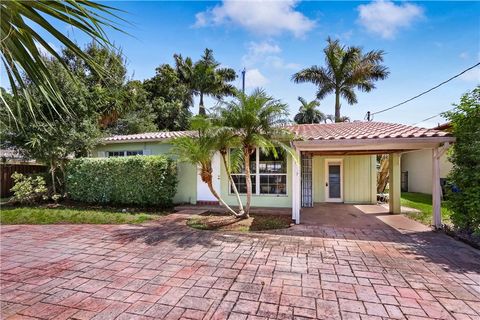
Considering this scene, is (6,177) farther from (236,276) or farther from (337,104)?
(337,104)

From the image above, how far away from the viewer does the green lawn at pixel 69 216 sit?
8891 millimetres

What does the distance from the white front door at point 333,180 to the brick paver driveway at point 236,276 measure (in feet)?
22.1

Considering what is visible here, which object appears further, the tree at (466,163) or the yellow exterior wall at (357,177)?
the yellow exterior wall at (357,177)

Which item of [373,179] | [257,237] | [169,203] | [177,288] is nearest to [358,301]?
[177,288]

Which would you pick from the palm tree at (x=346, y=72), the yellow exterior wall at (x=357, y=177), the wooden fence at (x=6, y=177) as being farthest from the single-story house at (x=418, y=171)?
the wooden fence at (x=6, y=177)

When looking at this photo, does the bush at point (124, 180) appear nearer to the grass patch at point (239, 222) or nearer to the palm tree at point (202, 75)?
the grass patch at point (239, 222)

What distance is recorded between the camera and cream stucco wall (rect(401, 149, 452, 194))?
1735cm

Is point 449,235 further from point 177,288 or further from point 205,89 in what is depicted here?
point 205,89

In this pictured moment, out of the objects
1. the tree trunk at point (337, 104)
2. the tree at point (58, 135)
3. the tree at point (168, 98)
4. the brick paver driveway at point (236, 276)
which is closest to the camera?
the brick paver driveway at point (236, 276)

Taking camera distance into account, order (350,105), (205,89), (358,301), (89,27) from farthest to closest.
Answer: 1. (205,89)
2. (350,105)
3. (358,301)
4. (89,27)

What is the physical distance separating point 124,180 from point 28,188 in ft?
13.8

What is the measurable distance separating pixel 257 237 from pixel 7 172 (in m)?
15.8

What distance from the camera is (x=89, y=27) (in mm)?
1605

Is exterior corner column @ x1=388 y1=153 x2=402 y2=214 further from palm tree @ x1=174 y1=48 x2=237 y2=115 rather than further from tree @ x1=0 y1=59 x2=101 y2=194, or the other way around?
palm tree @ x1=174 y1=48 x2=237 y2=115
